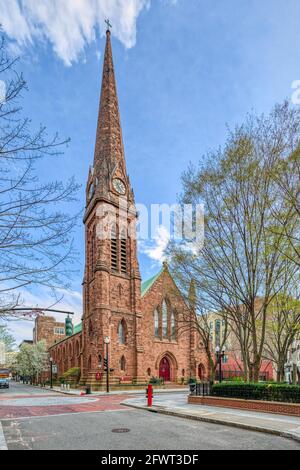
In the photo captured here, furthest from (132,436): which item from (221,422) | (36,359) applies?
(36,359)

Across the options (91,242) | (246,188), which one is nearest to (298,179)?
(246,188)

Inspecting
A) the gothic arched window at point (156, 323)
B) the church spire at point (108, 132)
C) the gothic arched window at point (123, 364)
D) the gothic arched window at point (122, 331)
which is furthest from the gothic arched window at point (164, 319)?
the church spire at point (108, 132)

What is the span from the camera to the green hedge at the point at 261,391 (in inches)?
587

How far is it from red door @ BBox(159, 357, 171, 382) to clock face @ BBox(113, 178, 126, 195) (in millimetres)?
21621

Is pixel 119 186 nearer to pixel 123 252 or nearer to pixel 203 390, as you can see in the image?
pixel 123 252

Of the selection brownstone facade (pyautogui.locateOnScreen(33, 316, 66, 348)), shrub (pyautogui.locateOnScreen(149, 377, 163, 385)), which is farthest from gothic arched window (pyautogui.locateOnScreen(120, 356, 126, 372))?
brownstone facade (pyautogui.locateOnScreen(33, 316, 66, 348))

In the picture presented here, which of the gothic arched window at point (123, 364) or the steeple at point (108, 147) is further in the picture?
the steeple at point (108, 147)

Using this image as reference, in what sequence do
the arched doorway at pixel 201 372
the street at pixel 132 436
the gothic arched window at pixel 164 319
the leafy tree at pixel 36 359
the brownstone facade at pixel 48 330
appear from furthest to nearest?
A: the brownstone facade at pixel 48 330 → the leafy tree at pixel 36 359 → the arched doorway at pixel 201 372 → the gothic arched window at pixel 164 319 → the street at pixel 132 436

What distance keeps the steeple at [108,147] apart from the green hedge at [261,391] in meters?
30.7

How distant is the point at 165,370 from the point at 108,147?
29.3 metres

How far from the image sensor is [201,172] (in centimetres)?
1936

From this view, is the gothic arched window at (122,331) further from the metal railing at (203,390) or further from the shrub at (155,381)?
the metal railing at (203,390)

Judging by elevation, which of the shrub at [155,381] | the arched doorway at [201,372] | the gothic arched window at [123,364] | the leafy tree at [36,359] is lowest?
the leafy tree at [36,359]

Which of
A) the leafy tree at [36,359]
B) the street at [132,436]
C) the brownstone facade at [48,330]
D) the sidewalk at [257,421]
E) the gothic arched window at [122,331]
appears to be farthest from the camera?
the brownstone facade at [48,330]
